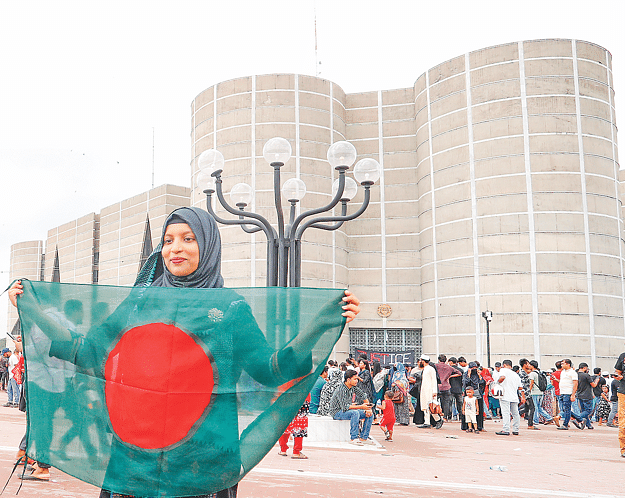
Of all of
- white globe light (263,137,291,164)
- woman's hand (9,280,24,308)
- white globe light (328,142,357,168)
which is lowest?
woman's hand (9,280,24,308)

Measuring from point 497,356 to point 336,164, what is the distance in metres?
26.5

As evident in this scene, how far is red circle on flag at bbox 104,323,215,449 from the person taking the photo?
8.77 ft

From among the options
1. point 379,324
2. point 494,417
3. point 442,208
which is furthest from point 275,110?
point 494,417

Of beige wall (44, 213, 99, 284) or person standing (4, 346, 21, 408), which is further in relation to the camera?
beige wall (44, 213, 99, 284)

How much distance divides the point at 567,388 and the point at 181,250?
52.0 ft

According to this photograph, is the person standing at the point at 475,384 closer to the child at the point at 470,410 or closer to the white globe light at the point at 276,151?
the child at the point at 470,410

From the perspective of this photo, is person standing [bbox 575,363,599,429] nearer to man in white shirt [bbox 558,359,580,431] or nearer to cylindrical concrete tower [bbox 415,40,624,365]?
man in white shirt [bbox 558,359,580,431]

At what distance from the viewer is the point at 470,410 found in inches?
603

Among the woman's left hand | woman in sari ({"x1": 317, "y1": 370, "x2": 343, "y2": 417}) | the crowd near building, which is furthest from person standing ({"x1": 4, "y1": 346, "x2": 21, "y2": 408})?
the crowd near building

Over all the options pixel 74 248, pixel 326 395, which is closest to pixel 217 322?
pixel 326 395

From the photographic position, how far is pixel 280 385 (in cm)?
288

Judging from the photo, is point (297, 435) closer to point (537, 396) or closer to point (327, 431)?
point (327, 431)

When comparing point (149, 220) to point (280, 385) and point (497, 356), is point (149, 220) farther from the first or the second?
point (280, 385)

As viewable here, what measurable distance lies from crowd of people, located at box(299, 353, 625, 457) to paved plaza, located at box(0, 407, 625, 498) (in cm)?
83
